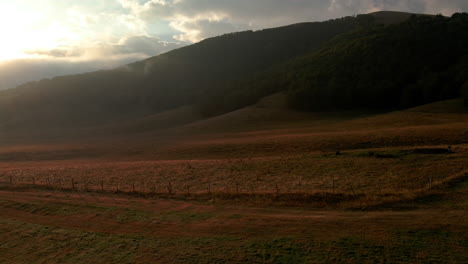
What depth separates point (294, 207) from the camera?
18.4 meters

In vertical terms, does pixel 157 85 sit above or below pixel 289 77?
above

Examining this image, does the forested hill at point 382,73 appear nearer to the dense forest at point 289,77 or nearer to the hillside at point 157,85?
the dense forest at point 289,77

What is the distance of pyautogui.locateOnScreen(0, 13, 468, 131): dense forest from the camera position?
82500 mm

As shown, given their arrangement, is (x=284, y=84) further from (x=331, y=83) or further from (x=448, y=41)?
(x=448, y=41)

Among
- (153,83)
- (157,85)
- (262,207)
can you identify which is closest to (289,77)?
(157,85)

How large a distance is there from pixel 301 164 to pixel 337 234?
18.0 metres

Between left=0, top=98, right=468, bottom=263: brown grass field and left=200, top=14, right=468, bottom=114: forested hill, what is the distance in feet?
138

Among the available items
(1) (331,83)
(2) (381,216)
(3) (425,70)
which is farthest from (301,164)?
(3) (425,70)

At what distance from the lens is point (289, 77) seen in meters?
107

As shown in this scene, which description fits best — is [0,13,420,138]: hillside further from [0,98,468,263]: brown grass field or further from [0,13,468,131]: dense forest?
[0,98,468,263]: brown grass field

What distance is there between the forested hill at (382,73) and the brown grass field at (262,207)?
138 feet

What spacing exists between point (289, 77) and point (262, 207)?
92.1 meters

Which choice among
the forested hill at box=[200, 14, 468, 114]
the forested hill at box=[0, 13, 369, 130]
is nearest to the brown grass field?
the forested hill at box=[200, 14, 468, 114]

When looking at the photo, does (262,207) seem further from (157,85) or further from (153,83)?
(153,83)
